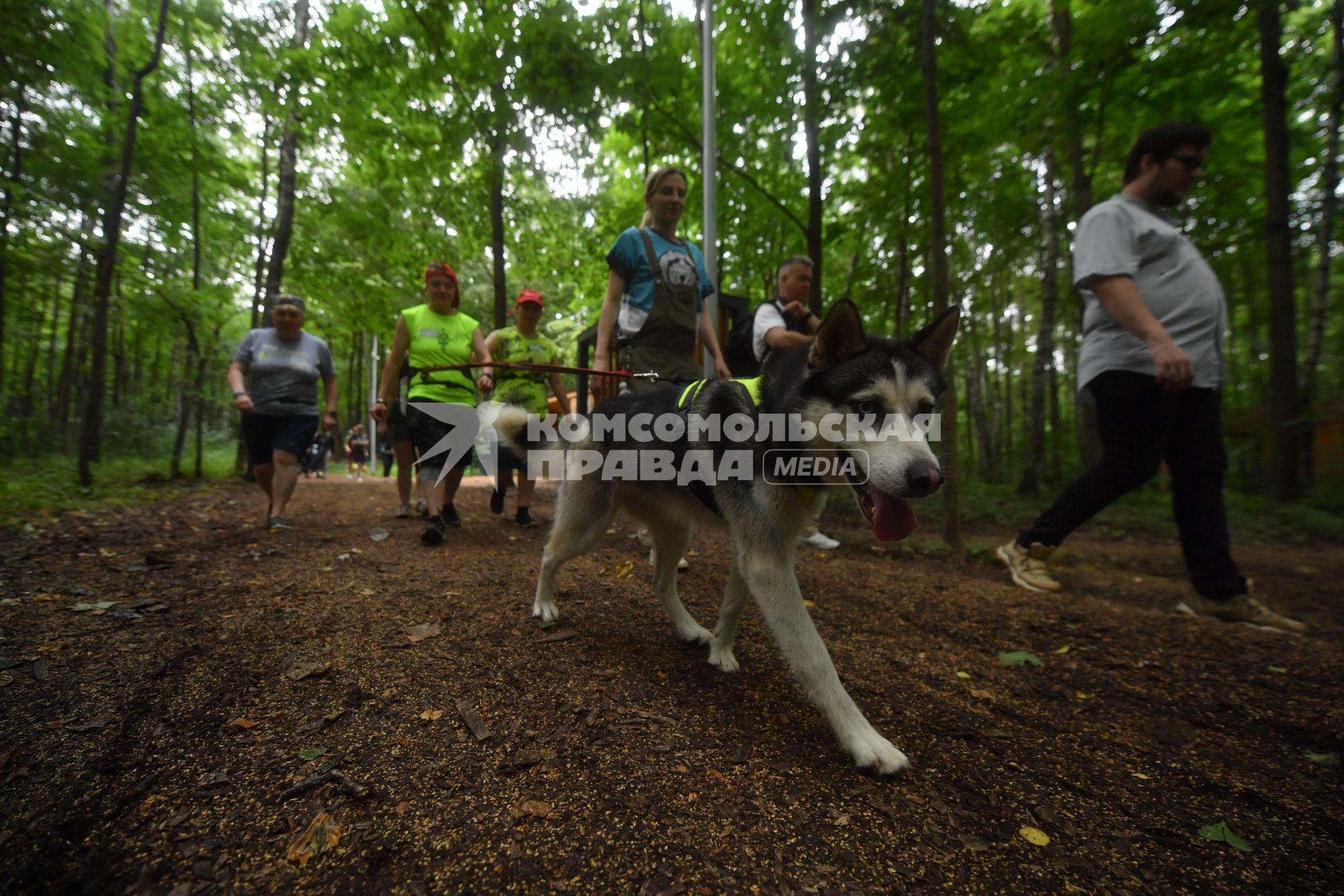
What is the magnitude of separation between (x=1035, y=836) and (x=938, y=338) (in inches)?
66.0

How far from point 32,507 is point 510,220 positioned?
27.7 ft

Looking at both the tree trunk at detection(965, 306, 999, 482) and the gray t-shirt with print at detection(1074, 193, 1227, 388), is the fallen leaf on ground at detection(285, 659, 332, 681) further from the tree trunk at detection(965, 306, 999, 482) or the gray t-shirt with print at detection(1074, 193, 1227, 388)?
the tree trunk at detection(965, 306, 999, 482)

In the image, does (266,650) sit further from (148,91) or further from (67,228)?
(148,91)

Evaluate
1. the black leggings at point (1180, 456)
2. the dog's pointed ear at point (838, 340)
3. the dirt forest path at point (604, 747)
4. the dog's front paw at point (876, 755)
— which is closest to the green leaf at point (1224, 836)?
the dirt forest path at point (604, 747)

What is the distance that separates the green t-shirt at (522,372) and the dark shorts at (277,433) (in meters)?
1.74

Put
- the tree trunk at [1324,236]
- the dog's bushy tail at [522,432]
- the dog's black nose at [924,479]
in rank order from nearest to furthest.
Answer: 1. the dog's black nose at [924,479]
2. the dog's bushy tail at [522,432]
3. the tree trunk at [1324,236]

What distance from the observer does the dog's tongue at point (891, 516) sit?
1.88m

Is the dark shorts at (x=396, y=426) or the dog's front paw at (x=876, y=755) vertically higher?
the dark shorts at (x=396, y=426)

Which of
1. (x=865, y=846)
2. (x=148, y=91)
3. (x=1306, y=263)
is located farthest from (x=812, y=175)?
(x=1306, y=263)

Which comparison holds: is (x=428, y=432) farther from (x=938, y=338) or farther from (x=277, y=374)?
(x=938, y=338)

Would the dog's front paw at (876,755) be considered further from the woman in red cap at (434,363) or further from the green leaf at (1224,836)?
the woman in red cap at (434,363)

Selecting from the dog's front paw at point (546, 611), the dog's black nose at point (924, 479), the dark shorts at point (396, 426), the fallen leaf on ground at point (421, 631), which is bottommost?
the fallen leaf on ground at point (421, 631)

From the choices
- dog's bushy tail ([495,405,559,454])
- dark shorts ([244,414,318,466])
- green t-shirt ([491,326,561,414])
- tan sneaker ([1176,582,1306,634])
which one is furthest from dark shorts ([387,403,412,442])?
tan sneaker ([1176,582,1306,634])

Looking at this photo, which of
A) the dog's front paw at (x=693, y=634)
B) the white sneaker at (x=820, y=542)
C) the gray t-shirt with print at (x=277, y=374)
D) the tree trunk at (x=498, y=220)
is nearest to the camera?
the dog's front paw at (x=693, y=634)
